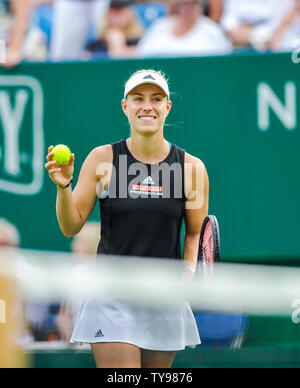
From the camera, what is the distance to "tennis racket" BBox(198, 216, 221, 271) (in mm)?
3561

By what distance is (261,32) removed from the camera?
7281mm

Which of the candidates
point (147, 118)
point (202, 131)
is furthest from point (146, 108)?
point (202, 131)

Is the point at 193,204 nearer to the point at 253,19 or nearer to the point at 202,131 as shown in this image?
the point at 202,131

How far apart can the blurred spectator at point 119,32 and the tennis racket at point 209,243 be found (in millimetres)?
3730

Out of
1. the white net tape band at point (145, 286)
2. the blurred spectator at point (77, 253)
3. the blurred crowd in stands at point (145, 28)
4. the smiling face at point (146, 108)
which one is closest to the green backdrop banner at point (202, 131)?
the blurred spectator at point (77, 253)

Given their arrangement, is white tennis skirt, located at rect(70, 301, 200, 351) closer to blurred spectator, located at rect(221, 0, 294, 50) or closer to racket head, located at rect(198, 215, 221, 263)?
racket head, located at rect(198, 215, 221, 263)

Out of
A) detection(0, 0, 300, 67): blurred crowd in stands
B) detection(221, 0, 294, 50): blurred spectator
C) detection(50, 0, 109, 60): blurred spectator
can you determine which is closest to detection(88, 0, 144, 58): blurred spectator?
detection(0, 0, 300, 67): blurred crowd in stands

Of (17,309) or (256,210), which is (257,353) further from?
(17,309)

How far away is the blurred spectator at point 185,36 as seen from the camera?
6945 millimetres

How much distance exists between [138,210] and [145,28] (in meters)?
4.39

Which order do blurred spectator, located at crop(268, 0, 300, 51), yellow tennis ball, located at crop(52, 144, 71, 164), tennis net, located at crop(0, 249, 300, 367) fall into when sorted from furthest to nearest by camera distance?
blurred spectator, located at crop(268, 0, 300, 51)
tennis net, located at crop(0, 249, 300, 367)
yellow tennis ball, located at crop(52, 144, 71, 164)

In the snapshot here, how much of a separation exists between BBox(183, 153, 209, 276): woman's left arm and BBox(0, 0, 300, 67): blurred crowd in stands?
3.28 meters
